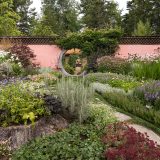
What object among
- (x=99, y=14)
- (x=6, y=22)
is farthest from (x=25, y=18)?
(x=6, y=22)

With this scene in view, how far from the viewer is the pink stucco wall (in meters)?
20.6

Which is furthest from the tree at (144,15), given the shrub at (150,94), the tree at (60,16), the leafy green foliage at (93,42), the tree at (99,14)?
the shrub at (150,94)

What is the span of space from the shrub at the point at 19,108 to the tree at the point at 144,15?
3117 cm

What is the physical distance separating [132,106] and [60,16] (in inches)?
1483

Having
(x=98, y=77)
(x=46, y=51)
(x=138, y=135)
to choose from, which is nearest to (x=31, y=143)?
(x=138, y=135)

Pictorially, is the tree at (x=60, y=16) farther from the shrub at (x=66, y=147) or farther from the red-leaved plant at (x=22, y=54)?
the shrub at (x=66, y=147)

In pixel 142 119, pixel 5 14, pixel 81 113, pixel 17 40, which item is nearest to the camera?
pixel 81 113

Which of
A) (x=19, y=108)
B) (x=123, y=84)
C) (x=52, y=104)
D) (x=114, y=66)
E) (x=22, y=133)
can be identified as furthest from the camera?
(x=114, y=66)

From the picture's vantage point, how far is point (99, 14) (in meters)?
39.9

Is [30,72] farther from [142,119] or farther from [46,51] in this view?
[142,119]

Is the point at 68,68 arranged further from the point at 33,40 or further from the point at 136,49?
the point at 136,49

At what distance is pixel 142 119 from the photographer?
820 cm

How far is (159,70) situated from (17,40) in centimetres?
869

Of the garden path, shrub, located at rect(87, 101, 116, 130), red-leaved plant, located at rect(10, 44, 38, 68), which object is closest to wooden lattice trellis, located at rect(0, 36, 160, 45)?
red-leaved plant, located at rect(10, 44, 38, 68)
